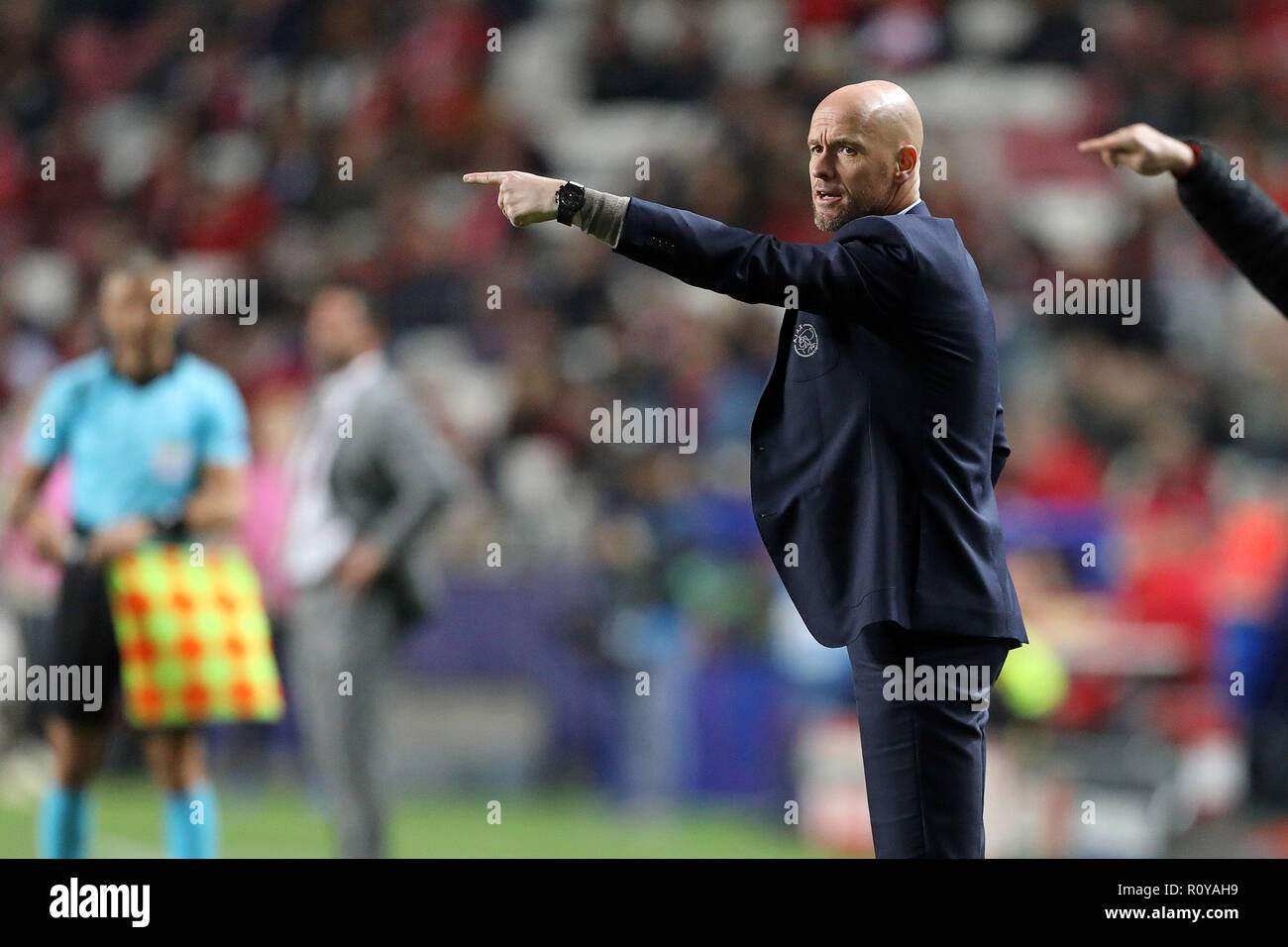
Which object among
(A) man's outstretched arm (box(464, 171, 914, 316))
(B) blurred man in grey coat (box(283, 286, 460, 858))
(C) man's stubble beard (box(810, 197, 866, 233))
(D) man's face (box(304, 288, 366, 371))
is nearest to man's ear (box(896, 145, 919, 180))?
(C) man's stubble beard (box(810, 197, 866, 233))

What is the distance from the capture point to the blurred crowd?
9.87m

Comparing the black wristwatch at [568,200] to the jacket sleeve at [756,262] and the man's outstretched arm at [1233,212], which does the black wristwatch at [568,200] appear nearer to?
the jacket sleeve at [756,262]

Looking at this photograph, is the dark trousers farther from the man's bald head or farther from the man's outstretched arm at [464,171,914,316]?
the man's bald head

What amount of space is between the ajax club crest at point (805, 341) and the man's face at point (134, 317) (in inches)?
135

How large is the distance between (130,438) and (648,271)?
6.46 meters

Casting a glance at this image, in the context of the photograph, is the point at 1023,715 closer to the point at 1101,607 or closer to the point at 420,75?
the point at 1101,607

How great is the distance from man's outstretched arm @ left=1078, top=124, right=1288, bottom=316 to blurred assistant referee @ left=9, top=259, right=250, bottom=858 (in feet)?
12.9

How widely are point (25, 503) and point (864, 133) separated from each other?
13.2 feet

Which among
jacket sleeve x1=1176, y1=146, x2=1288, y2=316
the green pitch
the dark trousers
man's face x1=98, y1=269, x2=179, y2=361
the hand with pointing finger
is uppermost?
man's face x1=98, y1=269, x2=179, y2=361

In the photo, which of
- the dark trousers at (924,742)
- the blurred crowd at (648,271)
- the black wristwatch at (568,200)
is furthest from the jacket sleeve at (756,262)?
the blurred crowd at (648,271)

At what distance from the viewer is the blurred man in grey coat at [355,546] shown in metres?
7.26

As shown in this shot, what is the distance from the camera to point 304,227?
13.7 meters

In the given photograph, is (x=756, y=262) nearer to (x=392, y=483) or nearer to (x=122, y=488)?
(x=122, y=488)
